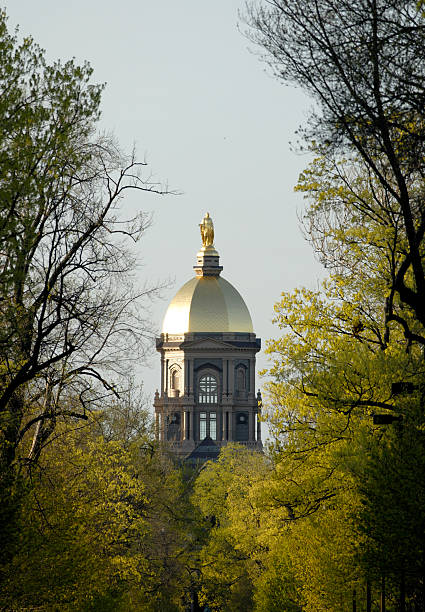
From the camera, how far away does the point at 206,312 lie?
145125mm

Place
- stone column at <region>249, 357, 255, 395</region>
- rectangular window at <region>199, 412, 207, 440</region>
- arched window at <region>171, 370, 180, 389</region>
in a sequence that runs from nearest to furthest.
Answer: rectangular window at <region>199, 412, 207, 440</region>, arched window at <region>171, 370, 180, 389</region>, stone column at <region>249, 357, 255, 395</region>

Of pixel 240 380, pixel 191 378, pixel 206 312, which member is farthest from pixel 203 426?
pixel 206 312

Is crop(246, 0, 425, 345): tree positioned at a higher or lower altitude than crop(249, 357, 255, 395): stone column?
lower

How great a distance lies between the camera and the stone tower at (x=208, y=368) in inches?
5576

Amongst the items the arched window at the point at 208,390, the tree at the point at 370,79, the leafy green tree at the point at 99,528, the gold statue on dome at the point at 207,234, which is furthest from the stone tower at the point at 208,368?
the tree at the point at 370,79

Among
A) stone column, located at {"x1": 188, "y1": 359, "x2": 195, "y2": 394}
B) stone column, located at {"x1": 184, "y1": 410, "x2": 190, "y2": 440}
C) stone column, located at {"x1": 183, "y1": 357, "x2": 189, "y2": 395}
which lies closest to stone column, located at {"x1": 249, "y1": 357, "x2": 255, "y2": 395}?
stone column, located at {"x1": 188, "y1": 359, "x2": 195, "y2": 394}

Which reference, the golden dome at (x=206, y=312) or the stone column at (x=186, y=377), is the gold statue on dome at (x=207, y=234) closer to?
the golden dome at (x=206, y=312)

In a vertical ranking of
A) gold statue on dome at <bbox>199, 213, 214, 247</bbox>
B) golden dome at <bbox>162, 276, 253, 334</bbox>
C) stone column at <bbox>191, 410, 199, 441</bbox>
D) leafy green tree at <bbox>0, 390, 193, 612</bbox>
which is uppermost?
gold statue on dome at <bbox>199, 213, 214, 247</bbox>

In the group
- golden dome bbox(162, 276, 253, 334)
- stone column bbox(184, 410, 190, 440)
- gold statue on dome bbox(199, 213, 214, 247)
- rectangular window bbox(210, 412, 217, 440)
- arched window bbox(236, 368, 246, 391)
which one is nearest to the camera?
stone column bbox(184, 410, 190, 440)

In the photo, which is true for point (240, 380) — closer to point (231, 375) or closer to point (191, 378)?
point (231, 375)

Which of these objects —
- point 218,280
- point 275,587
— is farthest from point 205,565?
point 218,280

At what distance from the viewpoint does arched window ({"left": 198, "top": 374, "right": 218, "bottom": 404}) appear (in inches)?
5640

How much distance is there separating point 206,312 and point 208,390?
8.50m

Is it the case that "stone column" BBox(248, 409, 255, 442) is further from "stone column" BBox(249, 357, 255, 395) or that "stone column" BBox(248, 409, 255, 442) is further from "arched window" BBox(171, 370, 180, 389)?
"arched window" BBox(171, 370, 180, 389)
